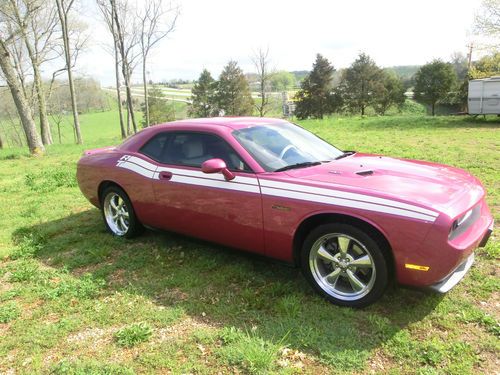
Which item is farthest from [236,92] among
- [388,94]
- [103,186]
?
[103,186]

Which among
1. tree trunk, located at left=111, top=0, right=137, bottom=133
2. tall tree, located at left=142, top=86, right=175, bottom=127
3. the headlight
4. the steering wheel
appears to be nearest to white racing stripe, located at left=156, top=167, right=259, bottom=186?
the steering wheel

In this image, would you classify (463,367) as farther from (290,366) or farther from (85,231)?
(85,231)

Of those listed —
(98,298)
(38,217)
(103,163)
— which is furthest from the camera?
(38,217)

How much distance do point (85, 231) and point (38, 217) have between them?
1457 millimetres

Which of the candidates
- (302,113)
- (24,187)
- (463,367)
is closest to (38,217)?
(24,187)

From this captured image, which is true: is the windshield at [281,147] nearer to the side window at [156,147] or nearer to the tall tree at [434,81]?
the side window at [156,147]

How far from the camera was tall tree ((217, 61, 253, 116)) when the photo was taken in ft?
166

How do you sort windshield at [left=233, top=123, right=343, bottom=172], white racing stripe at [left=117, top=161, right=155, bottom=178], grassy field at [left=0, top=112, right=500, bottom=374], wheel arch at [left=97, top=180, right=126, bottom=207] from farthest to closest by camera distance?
wheel arch at [left=97, top=180, right=126, bottom=207]
white racing stripe at [left=117, top=161, right=155, bottom=178]
windshield at [left=233, top=123, right=343, bottom=172]
grassy field at [left=0, top=112, right=500, bottom=374]

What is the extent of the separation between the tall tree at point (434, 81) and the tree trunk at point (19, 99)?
3476 centimetres

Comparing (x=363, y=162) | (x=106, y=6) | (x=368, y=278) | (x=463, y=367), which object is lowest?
(x=463, y=367)

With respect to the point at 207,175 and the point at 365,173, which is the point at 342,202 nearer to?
the point at 365,173

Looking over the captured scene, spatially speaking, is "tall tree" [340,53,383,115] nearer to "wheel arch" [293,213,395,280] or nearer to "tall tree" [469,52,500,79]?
"tall tree" [469,52,500,79]

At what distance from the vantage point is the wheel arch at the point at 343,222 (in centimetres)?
296

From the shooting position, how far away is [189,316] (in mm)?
3340
